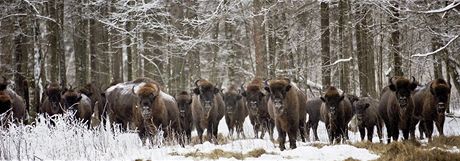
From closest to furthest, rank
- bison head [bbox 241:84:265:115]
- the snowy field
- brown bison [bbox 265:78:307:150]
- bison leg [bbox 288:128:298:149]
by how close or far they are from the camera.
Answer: the snowy field, brown bison [bbox 265:78:307:150], bison leg [bbox 288:128:298:149], bison head [bbox 241:84:265:115]

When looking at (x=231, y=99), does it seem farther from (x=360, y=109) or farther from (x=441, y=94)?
(x=441, y=94)

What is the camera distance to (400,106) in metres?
13.0

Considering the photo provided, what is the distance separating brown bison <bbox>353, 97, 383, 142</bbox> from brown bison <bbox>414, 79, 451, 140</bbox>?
1426 millimetres

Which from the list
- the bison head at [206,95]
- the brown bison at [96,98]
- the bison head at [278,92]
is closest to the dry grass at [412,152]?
the bison head at [278,92]

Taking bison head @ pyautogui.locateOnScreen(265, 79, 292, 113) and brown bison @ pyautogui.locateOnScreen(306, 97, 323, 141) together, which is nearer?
bison head @ pyautogui.locateOnScreen(265, 79, 292, 113)

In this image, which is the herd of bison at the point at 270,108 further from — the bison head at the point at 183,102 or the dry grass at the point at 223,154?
the dry grass at the point at 223,154

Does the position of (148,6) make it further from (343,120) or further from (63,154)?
(63,154)

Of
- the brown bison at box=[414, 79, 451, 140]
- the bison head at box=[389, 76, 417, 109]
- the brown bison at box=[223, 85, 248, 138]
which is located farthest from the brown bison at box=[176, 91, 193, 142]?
the brown bison at box=[414, 79, 451, 140]

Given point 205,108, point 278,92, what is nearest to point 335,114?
point 278,92

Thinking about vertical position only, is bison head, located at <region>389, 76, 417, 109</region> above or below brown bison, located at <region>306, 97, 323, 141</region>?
above

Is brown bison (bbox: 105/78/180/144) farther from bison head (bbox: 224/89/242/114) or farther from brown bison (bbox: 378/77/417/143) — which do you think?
brown bison (bbox: 378/77/417/143)

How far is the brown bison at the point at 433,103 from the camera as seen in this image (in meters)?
13.1

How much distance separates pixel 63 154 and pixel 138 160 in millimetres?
1704

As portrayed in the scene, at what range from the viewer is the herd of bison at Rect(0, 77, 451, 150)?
12.7m
